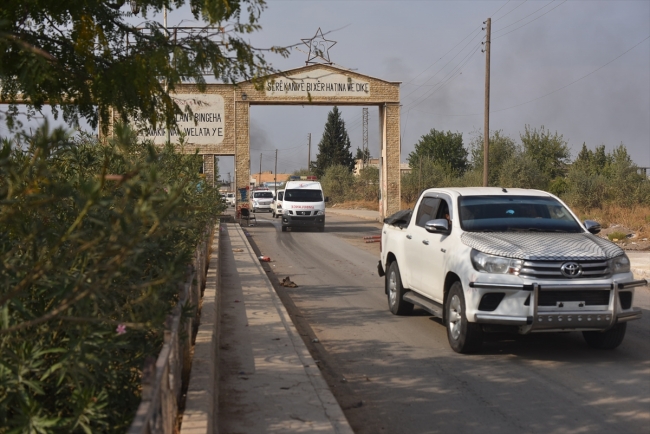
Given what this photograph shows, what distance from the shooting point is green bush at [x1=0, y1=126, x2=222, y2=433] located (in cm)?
264

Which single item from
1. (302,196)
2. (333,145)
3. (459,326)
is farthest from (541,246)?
(333,145)

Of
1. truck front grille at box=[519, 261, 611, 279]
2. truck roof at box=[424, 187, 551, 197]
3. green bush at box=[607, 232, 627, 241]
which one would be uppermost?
truck roof at box=[424, 187, 551, 197]

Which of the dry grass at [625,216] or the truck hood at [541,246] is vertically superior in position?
the truck hood at [541,246]

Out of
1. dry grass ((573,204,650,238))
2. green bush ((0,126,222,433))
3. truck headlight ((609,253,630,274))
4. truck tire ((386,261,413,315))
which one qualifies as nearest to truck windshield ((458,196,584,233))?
truck headlight ((609,253,630,274))

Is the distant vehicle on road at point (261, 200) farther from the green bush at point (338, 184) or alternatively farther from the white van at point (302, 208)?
the green bush at point (338, 184)

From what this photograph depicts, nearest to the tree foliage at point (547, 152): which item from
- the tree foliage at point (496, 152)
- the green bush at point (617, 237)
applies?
the tree foliage at point (496, 152)

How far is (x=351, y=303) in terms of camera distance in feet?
40.2

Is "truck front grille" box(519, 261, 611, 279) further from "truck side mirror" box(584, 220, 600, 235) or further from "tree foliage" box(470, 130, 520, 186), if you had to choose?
"tree foliage" box(470, 130, 520, 186)

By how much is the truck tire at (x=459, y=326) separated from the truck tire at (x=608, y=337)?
4.63 feet

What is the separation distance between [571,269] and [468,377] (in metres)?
1.60

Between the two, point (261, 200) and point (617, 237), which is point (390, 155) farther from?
point (261, 200)

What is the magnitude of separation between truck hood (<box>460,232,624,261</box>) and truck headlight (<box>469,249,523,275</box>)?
5cm

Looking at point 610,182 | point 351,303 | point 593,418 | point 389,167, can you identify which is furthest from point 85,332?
point 610,182

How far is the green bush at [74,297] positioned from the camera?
8.65 ft
